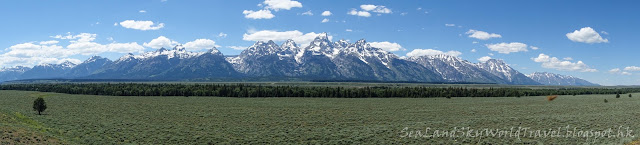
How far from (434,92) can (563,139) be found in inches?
5026

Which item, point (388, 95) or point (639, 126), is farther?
point (388, 95)

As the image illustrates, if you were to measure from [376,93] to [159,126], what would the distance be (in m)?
117

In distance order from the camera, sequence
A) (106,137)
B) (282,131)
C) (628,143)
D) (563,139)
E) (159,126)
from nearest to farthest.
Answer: (628,143), (563,139), (106,137), (282,131), (159,126)

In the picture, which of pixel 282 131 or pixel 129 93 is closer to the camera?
pixel 282 131

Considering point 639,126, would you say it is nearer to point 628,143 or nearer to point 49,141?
point 628,143

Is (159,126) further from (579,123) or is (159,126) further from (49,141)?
(579,123)

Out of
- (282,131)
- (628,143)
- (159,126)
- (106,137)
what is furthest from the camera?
(159,126)

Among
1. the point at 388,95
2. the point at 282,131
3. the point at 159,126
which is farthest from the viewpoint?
the point at 388,95

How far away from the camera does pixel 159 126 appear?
54094 mm

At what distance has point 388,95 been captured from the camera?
15938 cm

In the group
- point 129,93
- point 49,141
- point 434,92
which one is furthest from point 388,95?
point 49,141

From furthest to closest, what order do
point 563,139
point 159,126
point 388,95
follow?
point 388,95 < point 159,126 < point 563,139

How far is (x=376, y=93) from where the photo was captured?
16138 centimetres

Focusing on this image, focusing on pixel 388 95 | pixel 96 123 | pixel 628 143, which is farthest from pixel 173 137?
pixel 388 95
